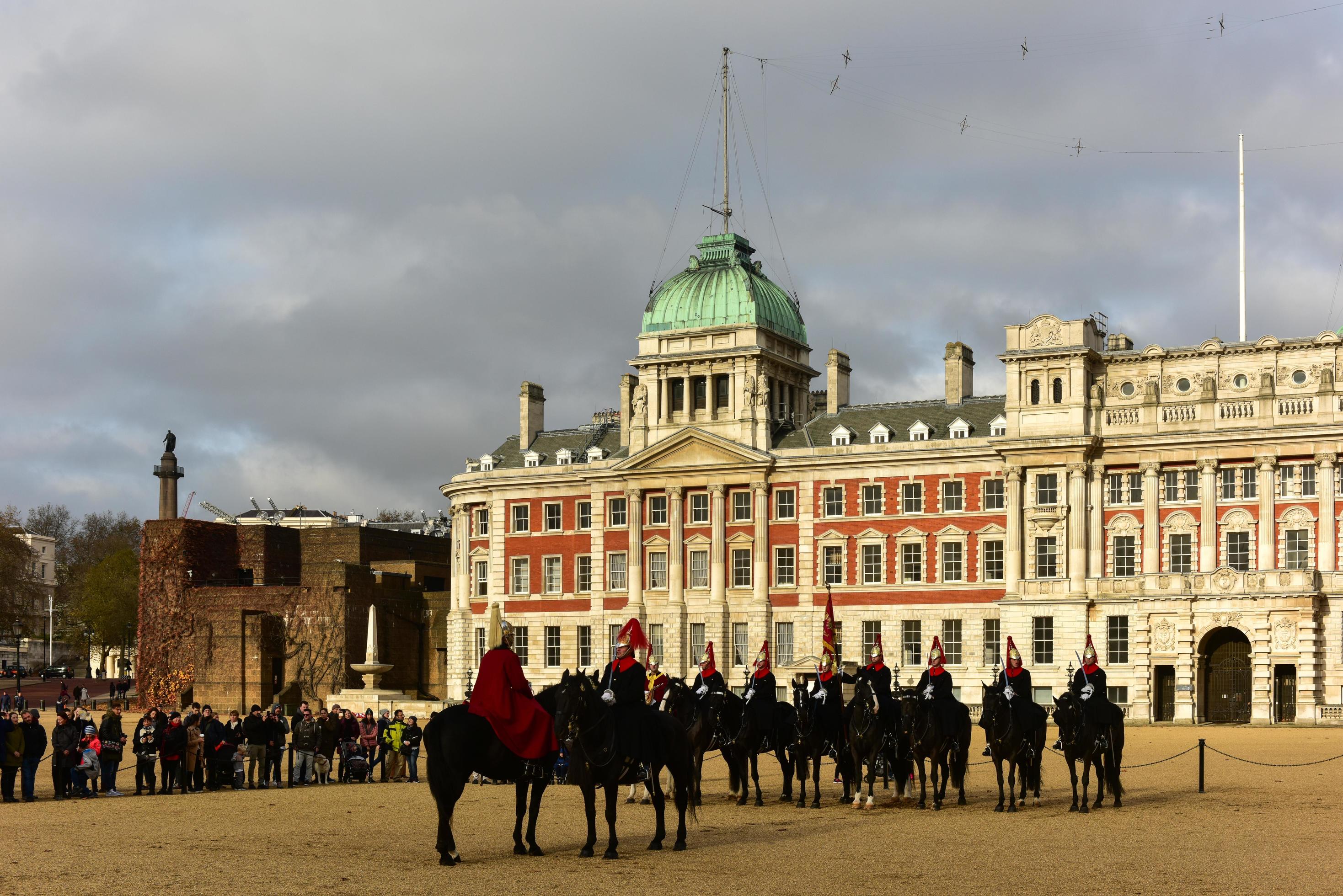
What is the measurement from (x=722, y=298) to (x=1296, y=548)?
29050 mm

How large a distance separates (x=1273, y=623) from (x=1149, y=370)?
1210cm

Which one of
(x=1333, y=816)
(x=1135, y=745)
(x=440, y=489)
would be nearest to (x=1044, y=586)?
(x=1135, y=745)

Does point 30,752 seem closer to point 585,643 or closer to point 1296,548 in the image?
point 585,643

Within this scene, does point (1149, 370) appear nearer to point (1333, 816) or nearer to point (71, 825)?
point (1333, 816)

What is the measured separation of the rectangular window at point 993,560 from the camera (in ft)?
227

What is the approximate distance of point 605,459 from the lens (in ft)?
265

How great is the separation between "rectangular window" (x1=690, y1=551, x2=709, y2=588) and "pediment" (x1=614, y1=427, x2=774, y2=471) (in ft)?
13.6

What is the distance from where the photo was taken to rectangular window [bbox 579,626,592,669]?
78.7 metres

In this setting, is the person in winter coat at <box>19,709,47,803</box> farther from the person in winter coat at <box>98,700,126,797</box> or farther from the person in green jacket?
the person in green jacket

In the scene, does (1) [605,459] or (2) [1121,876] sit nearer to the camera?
(2) [1121,876]

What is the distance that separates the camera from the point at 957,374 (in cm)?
7538

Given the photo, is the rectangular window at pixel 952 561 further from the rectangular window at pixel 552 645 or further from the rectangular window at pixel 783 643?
the rectangular window at pixel 552 645

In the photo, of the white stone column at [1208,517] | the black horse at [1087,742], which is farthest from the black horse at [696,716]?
the white stone column at [1208,517]

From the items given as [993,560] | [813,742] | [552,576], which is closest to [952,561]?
[993,560]
